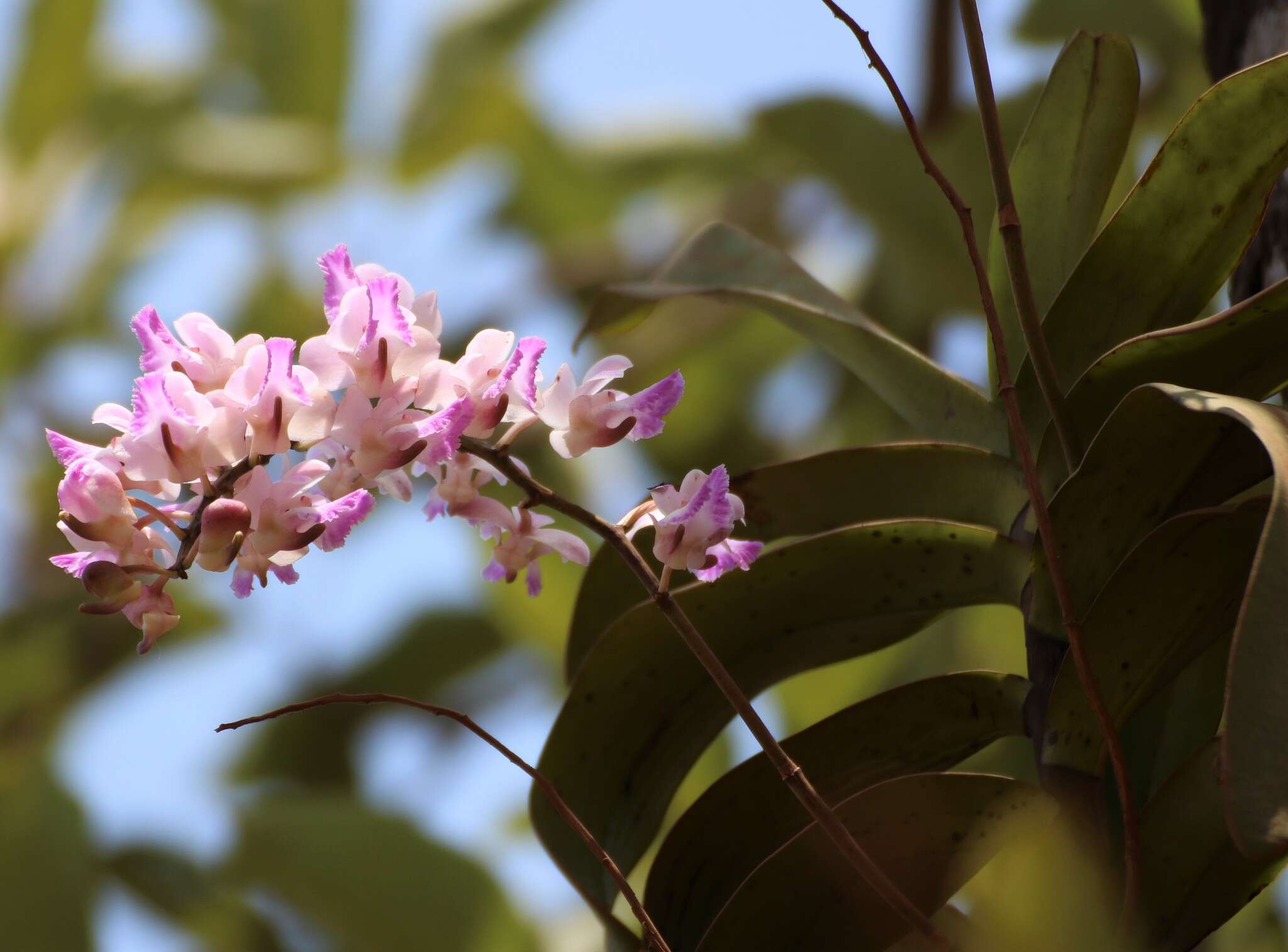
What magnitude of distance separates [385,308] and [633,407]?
10cm

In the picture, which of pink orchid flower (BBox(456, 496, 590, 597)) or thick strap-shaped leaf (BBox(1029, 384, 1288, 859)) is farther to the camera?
pink orchid flower (BBox(456, 496, 590, 597))

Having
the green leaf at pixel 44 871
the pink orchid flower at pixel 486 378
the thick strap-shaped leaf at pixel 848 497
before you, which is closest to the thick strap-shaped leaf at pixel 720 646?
the thick strap-shaped leaf at pixel 848 497

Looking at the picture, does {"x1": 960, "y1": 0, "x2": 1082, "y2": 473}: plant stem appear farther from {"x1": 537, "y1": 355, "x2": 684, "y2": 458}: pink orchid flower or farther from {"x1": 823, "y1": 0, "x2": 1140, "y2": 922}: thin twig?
{"x1": 537, "y1": 355, "x2": 684, "y2": 458}: pink orchid flower

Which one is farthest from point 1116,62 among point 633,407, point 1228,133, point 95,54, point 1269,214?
point 95,54

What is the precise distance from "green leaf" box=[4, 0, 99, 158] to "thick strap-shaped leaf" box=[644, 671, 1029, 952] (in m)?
1.75

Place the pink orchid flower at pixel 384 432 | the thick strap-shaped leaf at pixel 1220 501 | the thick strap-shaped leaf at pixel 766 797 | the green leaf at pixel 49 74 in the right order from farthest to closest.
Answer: the green leaf at pixel 49 74, the thick strap-shaped leaf at pixel 766 797, the pink orchid flower at pixel 384 432, the thick strap-shaped leaf at pixel 1220 501

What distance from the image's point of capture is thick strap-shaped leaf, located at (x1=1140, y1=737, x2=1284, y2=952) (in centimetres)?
52

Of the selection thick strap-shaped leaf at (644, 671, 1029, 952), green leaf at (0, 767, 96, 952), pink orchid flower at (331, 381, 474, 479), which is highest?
pink orchid flower at (331, 381, 474, 479)

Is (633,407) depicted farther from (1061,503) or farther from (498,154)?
(498,154)

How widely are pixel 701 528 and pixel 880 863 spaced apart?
0.53ft

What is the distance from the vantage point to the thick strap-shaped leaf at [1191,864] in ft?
1.72

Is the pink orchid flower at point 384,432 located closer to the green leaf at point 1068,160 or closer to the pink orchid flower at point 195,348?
the pink orchid flower at point 195,348

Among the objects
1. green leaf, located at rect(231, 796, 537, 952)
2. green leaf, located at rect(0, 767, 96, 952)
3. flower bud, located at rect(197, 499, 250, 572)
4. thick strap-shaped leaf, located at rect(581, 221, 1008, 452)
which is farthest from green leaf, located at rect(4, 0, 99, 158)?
flower bud, located at rect(197, 499, 250, 572)

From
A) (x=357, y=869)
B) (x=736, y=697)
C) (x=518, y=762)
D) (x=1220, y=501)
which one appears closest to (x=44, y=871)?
(x=357, y=869)
